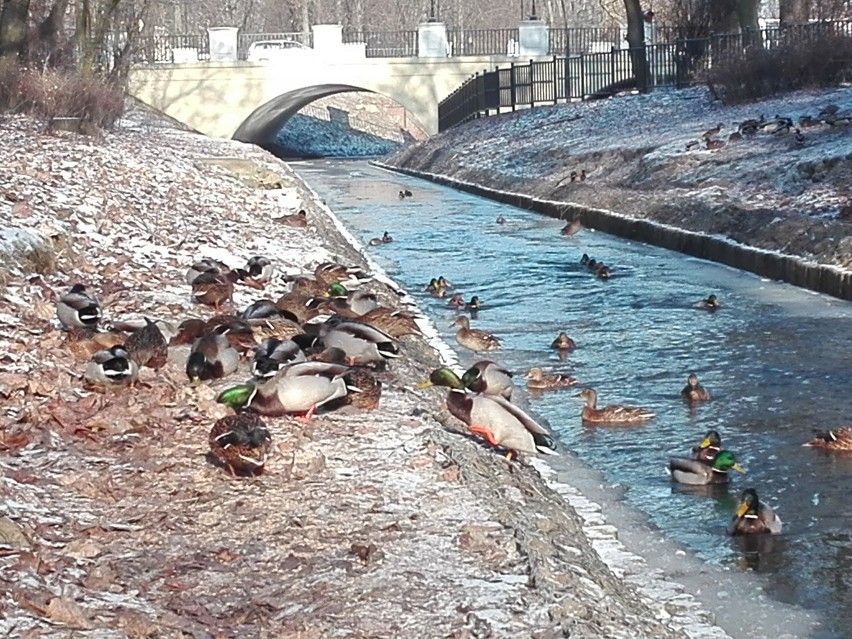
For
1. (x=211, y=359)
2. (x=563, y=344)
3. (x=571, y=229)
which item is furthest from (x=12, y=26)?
(x=211, y=359)

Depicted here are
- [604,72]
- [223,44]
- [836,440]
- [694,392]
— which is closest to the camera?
[836,440]

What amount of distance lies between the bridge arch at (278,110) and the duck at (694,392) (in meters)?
47.4

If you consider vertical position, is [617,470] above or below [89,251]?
below

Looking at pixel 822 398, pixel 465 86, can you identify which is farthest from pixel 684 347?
pixel 465 86

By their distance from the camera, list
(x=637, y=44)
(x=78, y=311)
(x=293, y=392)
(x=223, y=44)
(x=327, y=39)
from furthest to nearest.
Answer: (x=223, y=44) → (x=327, y=39) → (x=637, y=44) → (x=78, y=311) → (x=293, y=392)

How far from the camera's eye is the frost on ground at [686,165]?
1650 centimetres

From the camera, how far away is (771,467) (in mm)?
7809

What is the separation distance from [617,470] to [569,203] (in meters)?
16.2

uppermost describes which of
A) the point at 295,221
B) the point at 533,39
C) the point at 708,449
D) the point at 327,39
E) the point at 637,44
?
the point at 327,39

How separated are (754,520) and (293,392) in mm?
2192

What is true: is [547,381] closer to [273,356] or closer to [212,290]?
[212,290]

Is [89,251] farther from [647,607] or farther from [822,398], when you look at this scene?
[647,607]

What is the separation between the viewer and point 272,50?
59.0 m

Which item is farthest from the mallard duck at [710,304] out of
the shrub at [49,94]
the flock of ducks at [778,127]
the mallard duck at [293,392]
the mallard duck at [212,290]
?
the shrub at [49,94]
